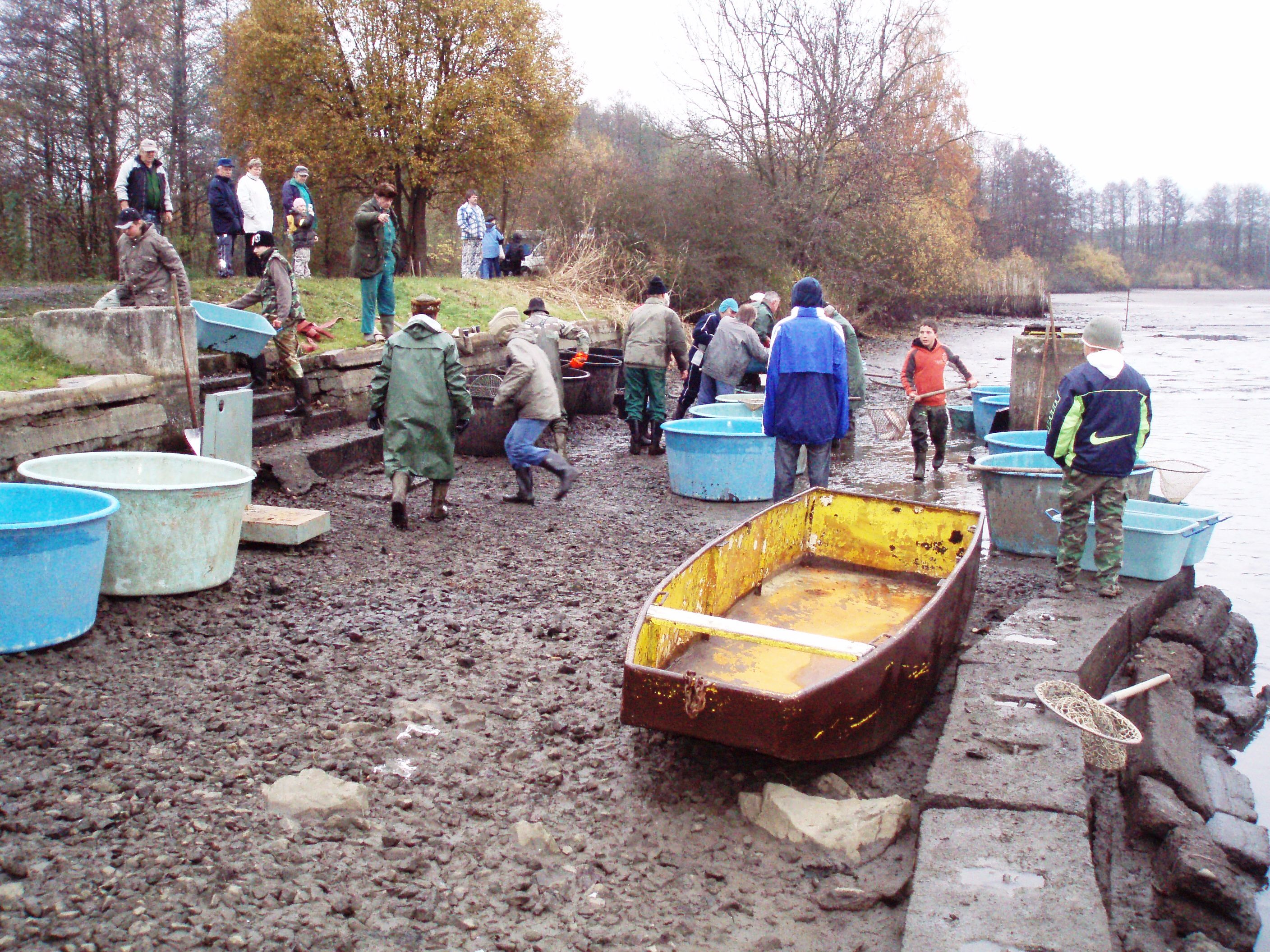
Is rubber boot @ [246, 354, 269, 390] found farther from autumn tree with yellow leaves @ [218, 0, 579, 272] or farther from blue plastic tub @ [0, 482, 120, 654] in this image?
autumn tree with yellow leaves @ [218, 0, 579, 272]

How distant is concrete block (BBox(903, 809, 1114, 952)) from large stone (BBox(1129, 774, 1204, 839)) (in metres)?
0.92

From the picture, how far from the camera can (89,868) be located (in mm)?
3381

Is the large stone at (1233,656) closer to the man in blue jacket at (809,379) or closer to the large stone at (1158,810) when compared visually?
the large stone at (1158,810)

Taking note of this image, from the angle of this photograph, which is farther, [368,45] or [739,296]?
[739,296]

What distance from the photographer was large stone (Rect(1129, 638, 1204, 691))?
5945mm

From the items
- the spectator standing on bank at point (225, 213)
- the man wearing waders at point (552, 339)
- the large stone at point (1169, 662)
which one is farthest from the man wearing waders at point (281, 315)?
the large stone at point (1169, 662)

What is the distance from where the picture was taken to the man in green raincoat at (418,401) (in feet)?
25.7

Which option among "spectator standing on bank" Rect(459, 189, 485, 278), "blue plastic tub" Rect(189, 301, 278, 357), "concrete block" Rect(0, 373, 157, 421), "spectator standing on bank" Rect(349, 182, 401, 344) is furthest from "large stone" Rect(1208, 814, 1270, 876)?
"spectator standing on bank" Rect(459, 189, 485, 278)

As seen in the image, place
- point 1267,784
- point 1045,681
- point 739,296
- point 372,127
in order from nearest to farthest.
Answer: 1. point 1045,681
2. point 1267,784
3. point 372,127
4. point 739,296

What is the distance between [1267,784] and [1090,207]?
108420 millimetres

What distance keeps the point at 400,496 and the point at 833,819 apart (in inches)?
191

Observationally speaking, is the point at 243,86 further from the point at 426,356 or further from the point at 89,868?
the point at 89,868

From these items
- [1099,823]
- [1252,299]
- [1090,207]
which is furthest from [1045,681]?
[1090,207]

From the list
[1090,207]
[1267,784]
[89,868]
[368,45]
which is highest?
[1090,207]
